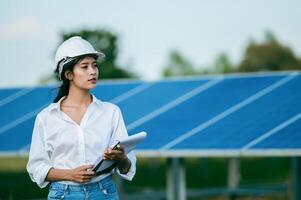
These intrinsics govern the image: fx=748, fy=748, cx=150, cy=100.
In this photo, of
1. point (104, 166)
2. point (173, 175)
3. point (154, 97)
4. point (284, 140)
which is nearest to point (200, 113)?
point (173, 175)

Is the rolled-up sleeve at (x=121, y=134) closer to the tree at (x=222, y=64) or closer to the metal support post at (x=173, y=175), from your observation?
the metal support post at (x=173, y=175)

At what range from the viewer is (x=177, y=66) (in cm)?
8956

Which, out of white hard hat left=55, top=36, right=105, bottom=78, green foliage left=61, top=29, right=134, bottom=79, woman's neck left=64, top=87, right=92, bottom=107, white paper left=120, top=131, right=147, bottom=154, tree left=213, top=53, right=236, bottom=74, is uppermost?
tree left=213, top=53, right=236, bottom=74

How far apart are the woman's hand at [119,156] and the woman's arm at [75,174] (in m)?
0.16

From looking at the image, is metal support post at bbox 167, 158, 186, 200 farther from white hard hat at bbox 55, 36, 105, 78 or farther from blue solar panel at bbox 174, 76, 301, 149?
white hard hat at bbox 55, 36, 105, 78

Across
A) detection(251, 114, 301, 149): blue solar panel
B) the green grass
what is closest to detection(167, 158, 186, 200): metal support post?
detection(251, 114, 301, 149): blue solar panel

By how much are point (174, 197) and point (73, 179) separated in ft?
17.8

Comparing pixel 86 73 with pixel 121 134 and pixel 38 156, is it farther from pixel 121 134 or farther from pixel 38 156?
pixel 38 156

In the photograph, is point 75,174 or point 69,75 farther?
point 69,75

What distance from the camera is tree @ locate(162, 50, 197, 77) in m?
87.6

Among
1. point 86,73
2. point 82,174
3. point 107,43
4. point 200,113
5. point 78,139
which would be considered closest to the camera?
point 82,174

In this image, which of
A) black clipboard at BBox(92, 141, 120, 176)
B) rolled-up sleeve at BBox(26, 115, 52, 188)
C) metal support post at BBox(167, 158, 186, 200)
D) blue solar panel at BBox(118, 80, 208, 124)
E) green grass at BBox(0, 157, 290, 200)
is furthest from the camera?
green grass at BBox(0, 157, 290, 200)

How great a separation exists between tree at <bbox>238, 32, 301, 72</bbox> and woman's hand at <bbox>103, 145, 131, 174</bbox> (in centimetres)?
5455

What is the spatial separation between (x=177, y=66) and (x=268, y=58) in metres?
29.8
